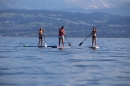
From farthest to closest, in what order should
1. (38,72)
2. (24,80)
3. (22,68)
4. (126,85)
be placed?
(22,68) < (38,72) < (24,80) < (126,85)

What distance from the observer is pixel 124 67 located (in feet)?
84.6

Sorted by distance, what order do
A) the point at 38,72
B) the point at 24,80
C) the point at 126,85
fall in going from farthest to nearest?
the point at 38,72, the point at 24,80, the point at 126,85

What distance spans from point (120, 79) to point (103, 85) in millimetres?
2016

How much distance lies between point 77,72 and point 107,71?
5.56 feet

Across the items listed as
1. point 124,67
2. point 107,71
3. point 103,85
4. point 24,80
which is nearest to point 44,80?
point 24,80

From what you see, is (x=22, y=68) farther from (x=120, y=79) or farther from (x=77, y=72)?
(x=120, y=79)

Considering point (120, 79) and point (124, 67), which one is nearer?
point (120, 79)

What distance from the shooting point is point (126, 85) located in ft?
60.7

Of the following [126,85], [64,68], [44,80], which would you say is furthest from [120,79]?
[64,68]

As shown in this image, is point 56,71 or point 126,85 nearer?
point 126,85

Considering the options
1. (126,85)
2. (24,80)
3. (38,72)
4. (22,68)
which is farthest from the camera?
(22,68)

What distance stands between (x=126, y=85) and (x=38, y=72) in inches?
227

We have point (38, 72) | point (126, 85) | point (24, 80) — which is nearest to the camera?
point (126, 85)

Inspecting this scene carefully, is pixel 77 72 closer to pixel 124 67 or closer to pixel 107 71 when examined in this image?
pixel 107 71
